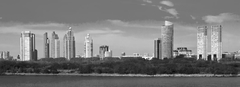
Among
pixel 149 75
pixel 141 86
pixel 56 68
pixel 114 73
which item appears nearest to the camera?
pixel 141 86

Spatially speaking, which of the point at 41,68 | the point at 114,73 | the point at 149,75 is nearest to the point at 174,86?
the point at 149,75

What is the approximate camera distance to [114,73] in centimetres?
12875

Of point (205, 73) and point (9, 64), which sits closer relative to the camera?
point (205, 73)

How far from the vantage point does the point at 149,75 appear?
12044 centimetres

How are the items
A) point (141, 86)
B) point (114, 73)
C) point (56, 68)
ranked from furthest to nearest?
point (56, 68)
point (114, 73)
point (141, 86)

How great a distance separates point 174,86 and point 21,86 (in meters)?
31.1

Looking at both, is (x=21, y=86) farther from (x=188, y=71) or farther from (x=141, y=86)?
(x=188, y=71)

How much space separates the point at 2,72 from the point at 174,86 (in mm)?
85911

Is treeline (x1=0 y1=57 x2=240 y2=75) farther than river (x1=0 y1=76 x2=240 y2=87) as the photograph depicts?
Yes

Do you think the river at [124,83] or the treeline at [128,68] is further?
the treeline at [128,68]

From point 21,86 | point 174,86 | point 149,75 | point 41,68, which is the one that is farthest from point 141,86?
point 41,68

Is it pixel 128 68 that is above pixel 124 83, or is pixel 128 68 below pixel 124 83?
above

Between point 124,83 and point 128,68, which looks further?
point 128,68

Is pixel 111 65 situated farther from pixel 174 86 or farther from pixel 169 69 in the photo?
pixel 174 86
